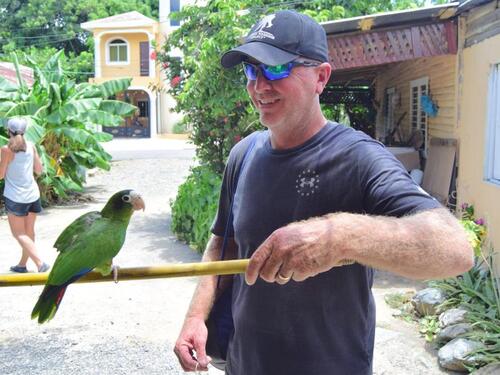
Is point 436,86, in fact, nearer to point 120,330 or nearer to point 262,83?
point 120,330

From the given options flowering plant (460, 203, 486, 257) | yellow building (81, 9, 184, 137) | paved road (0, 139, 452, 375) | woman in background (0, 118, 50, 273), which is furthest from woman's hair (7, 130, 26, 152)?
yellow building (81, 9, 184, 137)

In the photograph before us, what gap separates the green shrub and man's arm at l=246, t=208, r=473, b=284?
6.96m

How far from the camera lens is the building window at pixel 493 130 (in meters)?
6.45

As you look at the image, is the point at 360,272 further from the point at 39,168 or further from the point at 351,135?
the point at 39,168

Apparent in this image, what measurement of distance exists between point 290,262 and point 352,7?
461 inches

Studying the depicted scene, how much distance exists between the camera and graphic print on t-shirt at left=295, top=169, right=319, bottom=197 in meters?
1.97

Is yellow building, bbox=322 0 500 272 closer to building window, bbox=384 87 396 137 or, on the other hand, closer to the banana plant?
building window, bbox=384 87 396 137

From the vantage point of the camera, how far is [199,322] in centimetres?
244

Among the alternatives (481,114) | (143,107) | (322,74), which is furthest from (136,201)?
(143,107)

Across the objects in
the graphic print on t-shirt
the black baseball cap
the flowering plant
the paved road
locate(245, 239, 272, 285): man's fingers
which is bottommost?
the paved road

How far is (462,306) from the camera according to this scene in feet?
17.7

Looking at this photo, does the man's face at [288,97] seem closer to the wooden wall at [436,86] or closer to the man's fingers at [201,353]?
the man's fingers at [201,353]

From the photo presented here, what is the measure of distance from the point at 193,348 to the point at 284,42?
4.17 ft

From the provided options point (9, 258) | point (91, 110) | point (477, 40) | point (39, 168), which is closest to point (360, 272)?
point (477, 40)
